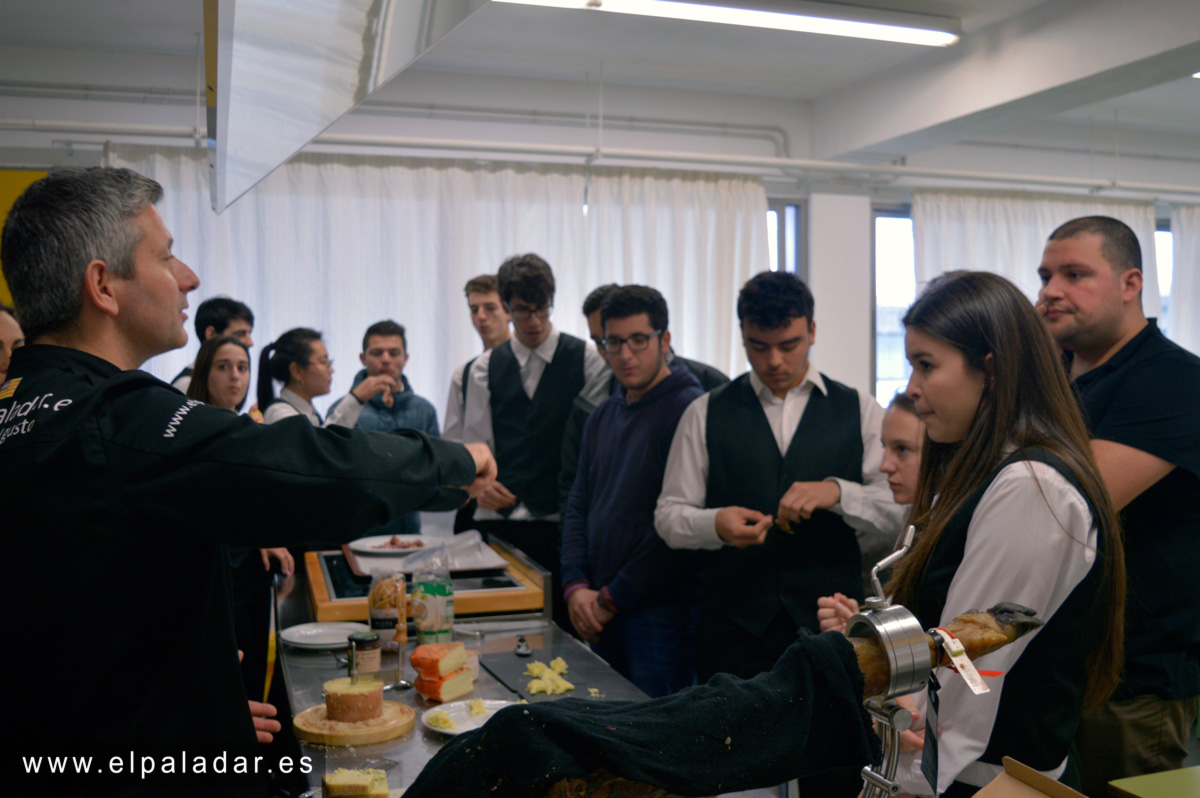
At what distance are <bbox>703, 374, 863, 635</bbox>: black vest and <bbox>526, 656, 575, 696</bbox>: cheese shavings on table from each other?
593 millimetres

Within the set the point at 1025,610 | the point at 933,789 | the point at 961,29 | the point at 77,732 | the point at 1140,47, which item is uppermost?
the point at 961,29

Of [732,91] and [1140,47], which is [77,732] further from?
[732,91]

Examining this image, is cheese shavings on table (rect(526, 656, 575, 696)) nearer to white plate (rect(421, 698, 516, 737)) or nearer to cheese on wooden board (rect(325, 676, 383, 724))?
white plate (rect(421, 698, 516, 737))

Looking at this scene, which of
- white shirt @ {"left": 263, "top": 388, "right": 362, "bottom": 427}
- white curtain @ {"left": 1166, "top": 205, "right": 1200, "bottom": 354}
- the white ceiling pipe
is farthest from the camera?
white curtain @ {"left": 1166, "top": 205, "right": 1200, "bottom": 354}

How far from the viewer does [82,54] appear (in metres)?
4.57

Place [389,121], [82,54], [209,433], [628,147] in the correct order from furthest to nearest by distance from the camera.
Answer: [628,147] < [389,121] < [82,54] < [209,433]

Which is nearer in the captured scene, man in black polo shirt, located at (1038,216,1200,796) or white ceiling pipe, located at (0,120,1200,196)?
man in black polo shirt, located at (1038,216,1200,796)

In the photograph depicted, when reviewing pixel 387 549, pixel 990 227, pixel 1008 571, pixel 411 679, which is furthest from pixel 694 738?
pixel 990 227

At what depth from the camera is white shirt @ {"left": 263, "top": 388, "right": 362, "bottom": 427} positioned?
3.35 m

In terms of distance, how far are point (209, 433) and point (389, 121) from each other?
453 cm

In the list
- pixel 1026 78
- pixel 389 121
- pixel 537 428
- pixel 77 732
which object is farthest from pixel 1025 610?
pixel 389 121

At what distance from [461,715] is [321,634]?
0.62 metres

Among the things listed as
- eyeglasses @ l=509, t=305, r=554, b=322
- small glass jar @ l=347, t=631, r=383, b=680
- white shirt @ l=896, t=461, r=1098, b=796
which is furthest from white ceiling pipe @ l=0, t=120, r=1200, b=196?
white shirt @ l=896, t=461, r=1098, b=796

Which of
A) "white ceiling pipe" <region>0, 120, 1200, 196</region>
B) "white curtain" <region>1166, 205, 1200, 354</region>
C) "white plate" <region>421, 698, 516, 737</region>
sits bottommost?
"white plate" <region>421, 698, 516, 737</region>
